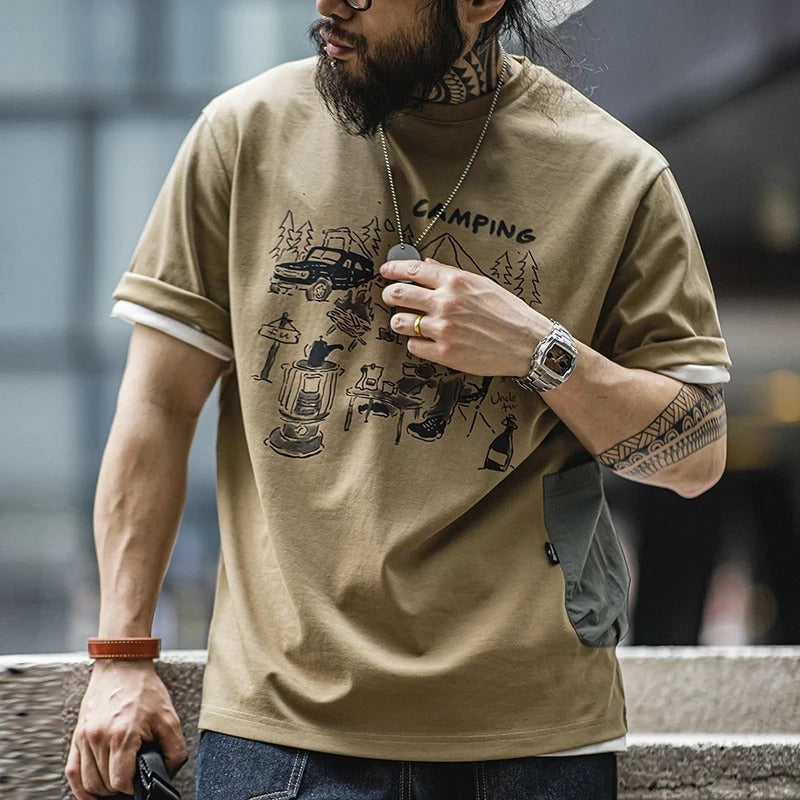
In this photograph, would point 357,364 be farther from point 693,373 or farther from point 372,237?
point 693,373

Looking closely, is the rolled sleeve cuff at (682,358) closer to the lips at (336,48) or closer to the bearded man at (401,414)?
the bearded man at (401,414)

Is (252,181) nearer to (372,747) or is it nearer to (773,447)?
(372,747)

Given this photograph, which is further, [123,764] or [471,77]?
[471,77]

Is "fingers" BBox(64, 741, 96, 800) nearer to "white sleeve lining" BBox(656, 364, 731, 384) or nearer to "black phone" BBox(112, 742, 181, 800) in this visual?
"black phone" BBox(112, 742, 181, 800)

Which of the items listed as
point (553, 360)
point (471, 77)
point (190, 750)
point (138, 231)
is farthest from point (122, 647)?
point (138, 231)

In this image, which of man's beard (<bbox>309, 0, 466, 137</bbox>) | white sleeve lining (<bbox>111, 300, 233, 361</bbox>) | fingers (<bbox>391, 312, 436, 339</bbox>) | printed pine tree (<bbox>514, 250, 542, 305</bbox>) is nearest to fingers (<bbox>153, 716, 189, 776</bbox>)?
white sleeve lining (<bbox>111, 300, 233, 361</bbox>)

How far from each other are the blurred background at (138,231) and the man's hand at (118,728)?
5116 mm

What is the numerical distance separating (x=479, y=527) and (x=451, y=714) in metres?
0.26

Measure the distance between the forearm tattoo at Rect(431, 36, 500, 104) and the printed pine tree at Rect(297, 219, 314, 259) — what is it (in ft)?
0.96

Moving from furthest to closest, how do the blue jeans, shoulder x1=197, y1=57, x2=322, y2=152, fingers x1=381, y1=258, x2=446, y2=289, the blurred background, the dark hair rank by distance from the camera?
1. the blurred background
2. the dark hair
3. shoulder x1=197, y1=57, x2=322, y2=152
4. fingers x1=381, y1=258, x2=446, y2=289
5. the blue jeans

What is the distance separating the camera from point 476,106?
1900 mm

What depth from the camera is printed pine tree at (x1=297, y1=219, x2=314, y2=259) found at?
1.79 meters

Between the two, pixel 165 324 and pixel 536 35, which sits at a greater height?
pixel 536 35

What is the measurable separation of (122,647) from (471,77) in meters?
1.00
